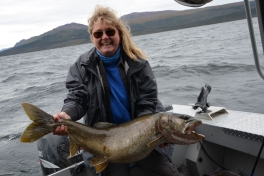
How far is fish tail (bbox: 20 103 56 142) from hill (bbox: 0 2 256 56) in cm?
12922

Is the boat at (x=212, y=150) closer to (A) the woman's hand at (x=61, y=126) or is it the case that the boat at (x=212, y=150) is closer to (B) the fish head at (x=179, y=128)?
(A) the woman's hand at (x=61, y=126)

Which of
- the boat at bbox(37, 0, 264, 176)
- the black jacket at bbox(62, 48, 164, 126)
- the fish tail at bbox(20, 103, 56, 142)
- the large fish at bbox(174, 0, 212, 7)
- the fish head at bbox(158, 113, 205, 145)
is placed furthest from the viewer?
the boat at bbox(37, 0, 264, 176)

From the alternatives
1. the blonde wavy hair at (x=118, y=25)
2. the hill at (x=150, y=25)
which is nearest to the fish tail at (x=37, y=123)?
the blonde wavy hair at (x=118, y=25)

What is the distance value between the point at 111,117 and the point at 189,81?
1374cm

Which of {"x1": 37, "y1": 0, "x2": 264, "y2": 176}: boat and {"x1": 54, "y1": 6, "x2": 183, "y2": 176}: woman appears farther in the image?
{"x1": 37, "y1": 0, "x2": 264, "y2": 176}: boat


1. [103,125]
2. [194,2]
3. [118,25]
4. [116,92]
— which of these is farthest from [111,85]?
[194,2]

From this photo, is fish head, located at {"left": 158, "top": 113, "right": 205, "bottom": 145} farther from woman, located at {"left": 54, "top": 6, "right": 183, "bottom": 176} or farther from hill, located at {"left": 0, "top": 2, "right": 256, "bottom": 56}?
hill, located at {"left": 0, "top": 2, "right": 256, "bottom": 56}

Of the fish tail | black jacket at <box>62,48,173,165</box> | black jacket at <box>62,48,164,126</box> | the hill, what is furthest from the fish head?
the hill

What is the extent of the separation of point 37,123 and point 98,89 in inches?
31.3

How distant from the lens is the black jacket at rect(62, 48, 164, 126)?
3463mm

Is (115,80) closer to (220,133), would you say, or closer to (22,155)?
(220,133)

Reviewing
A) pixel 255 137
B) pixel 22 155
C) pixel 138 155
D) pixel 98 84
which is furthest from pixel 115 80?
pixel 22 155

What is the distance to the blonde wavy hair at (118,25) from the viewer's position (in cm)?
359

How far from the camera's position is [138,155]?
316cm
